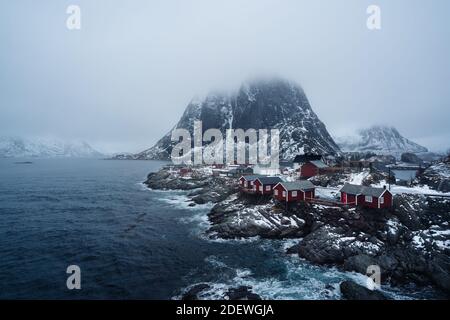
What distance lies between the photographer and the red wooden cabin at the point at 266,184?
5422cm

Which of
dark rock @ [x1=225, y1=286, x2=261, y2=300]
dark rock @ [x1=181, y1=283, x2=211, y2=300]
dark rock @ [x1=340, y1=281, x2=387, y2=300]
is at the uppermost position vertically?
dark rock @ [x1=340, y1=281, x2=387, y2=300]

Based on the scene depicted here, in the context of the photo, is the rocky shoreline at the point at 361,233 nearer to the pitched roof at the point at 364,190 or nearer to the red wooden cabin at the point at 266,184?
the red wooden cabin at the point at 266,184

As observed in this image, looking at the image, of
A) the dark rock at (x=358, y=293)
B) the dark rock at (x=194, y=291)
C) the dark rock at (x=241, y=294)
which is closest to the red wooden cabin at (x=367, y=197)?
the dark rock at (x=358, y=293)

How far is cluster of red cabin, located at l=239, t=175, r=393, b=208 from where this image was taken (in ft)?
136

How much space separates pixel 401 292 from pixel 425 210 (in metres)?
22.2

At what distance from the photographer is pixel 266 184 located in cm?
5428

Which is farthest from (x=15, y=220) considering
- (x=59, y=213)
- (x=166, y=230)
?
(x=166, y=230)

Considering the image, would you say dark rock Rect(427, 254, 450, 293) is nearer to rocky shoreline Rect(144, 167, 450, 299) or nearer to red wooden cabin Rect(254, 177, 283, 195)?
rocky shoreline Rect(144, 167, 450, 299)

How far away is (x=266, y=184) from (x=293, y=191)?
722 cm

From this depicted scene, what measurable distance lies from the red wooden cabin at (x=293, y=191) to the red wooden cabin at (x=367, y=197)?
6.39 metres

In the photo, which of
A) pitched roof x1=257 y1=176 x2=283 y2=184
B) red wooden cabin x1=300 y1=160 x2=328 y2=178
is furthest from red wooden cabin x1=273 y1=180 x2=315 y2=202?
red wooden cabin x1=300 y1=160 x2=328 y2=178

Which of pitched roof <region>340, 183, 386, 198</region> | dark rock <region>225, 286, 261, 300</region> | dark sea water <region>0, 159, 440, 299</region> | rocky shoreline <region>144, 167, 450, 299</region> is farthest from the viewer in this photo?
pitched roof <region>340, 183, 386, 198</region>

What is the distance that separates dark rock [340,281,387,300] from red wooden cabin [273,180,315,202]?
23283 mm
